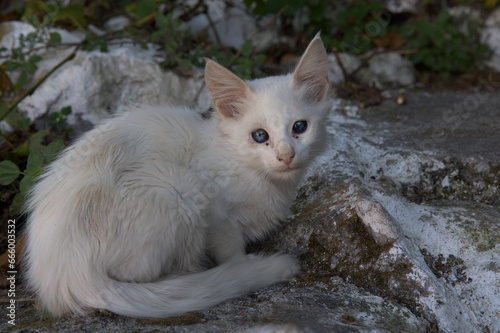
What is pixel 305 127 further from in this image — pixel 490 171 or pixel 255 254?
pixel 490 171

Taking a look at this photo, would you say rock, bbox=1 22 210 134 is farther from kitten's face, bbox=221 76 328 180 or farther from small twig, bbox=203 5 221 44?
kitten's face, bbox=221 76 328 180

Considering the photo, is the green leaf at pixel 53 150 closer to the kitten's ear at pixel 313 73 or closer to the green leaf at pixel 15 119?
the green leaf at pixel 15 119

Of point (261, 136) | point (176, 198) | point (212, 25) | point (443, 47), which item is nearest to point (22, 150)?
point (176, 198)

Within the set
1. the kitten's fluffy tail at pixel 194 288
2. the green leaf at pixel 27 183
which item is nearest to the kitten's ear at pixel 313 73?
the kitten's fluffy tail at pixel 194 288

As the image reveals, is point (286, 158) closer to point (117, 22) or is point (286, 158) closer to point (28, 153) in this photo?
point (28, 153)

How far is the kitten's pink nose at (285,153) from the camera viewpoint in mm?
2322

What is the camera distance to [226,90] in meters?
2.52

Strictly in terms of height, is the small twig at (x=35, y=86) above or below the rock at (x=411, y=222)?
above

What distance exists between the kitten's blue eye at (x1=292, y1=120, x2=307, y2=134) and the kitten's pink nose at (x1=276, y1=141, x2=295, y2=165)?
177 millimetres

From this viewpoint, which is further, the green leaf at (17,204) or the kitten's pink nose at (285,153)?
the green leaf at (17,204)

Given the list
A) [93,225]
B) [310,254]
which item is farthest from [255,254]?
[93,225]

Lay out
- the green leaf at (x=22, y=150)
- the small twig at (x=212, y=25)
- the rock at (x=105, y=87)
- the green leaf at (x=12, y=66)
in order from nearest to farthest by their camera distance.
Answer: the green leaf at (x=22, y=150) → the green leaf at (x=12, y=66) → the rock at (x=105, y=87) → the small twig at (x=212, y=25)

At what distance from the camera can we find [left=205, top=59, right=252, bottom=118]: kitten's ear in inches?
95.8

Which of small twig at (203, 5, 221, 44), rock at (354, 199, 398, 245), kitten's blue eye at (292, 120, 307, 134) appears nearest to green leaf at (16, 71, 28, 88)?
small twig at (203, 5, 221, 44)
